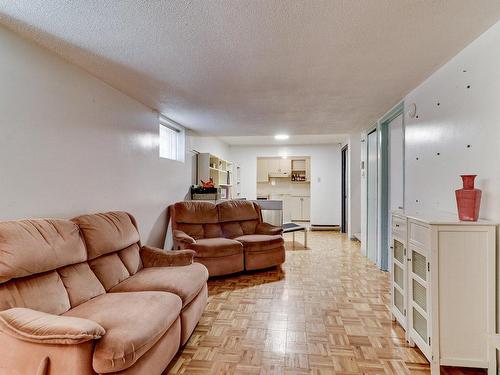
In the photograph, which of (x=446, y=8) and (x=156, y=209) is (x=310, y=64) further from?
(x=156, y=209)

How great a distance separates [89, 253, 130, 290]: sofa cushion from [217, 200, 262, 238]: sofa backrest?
211 centimetres

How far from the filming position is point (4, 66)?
5.95 ft

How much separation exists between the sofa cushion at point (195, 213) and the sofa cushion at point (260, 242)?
0.53 m

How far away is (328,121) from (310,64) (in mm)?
2122

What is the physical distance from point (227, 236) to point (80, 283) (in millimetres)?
2562

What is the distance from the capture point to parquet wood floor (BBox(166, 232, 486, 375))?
1.91 m

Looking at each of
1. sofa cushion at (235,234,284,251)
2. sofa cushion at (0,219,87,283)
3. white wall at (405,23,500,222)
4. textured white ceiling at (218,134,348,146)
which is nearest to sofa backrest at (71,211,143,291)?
sofa cushion at (0,219,87,283)

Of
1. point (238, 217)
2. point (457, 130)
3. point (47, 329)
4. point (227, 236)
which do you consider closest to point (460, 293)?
point (457, 130)

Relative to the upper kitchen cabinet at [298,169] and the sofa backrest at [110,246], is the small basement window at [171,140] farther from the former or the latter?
the upper kitchen cabinet at [298,169]

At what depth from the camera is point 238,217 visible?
457cm

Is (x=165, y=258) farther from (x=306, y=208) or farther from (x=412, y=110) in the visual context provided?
(x=306, y=208)

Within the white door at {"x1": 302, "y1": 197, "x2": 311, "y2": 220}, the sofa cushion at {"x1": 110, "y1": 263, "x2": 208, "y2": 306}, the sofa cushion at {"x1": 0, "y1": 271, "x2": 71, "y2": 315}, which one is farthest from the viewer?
the white door at {"x1": 302, "y1": 197, "x2": 311, "y2": 220}

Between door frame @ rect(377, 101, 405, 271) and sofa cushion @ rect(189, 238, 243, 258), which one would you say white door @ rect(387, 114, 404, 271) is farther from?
sofa cushion @ rect(189, 238, 243, 258)

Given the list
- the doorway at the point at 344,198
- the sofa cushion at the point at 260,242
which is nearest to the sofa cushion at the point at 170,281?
the sofa cushion at the point at 260,242
